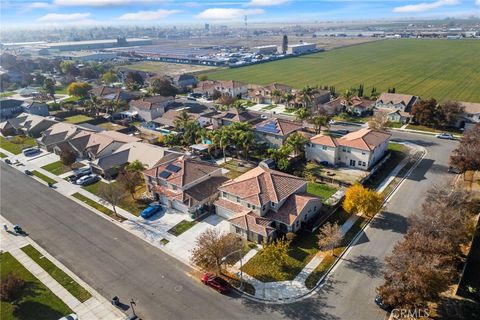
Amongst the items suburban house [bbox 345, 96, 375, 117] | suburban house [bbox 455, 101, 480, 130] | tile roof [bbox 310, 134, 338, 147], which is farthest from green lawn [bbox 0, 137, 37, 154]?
suburban house [bbox 455, 101, 480, 130]

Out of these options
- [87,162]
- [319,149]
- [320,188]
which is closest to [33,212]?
[87,162]

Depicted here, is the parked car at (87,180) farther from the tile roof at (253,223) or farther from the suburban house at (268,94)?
the suburban house at (268,94)

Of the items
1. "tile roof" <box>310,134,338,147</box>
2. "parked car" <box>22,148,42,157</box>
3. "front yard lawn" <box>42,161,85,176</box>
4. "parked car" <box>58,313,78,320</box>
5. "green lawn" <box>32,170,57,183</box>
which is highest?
"tile roof" <box>310,134,338,147</box>

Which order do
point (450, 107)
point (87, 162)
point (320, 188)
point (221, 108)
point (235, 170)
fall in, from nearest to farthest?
point (320, 188), point (235, 170), point (87, 162), point (450, 107), point (221, 108)

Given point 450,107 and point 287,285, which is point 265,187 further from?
point 450,107

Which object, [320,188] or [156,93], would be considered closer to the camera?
[320,188]

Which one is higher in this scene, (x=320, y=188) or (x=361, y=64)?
(x=361, y=64)

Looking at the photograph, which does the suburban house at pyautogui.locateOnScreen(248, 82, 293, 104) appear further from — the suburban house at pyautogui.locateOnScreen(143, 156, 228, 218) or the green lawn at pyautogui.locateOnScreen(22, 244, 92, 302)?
the green lawn at pyautogui.locateOnScreen(22, 244, 92, 302)
